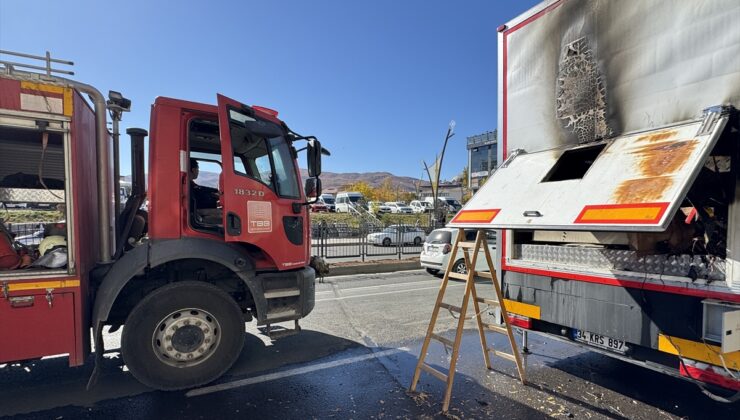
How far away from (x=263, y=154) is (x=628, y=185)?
352 centimetres

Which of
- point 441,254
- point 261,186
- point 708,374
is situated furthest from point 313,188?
point 441,254

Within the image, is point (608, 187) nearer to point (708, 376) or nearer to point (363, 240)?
point (708, 376)

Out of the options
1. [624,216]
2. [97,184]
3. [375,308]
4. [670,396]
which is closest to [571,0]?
[624,216]

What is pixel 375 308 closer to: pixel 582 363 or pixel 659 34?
pixel 582 363

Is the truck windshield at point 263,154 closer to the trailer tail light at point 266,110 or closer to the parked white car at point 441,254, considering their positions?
the trailer tail light at point 266,110

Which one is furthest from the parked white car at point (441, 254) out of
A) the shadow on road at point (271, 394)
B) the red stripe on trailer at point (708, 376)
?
the red stripe on trailer at point (708, 376)

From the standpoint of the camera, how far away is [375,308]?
690 cm

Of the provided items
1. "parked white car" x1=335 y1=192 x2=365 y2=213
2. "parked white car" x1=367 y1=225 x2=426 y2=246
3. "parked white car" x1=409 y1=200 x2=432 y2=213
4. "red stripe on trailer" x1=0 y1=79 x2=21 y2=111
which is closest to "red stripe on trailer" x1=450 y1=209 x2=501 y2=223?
"red stripe on trailer" x1=0 y1=79 x2=21 y2=111

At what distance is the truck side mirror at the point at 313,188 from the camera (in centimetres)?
448

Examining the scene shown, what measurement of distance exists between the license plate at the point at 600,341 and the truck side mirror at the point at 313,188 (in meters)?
3.14

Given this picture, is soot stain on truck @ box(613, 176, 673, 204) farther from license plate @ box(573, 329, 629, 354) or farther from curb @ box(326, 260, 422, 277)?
curb @ box(326, 260, 422, 277)

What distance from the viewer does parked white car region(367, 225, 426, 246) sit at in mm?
14609

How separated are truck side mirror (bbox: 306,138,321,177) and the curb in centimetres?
701

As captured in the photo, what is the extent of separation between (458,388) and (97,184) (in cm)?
420
